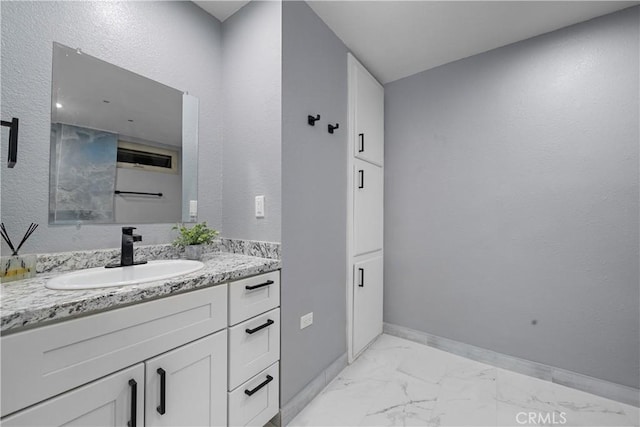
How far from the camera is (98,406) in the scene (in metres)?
0.80

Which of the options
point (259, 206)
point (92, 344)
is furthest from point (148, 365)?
point (259, 206)

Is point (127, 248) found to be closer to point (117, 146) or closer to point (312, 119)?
point (117, 146)

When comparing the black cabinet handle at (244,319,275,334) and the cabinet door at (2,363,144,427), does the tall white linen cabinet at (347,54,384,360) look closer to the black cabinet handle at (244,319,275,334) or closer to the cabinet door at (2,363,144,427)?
the black cabinet handle at (244,319,275,334)

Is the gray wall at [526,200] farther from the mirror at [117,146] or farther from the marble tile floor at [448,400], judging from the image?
the mirror at [117,146]

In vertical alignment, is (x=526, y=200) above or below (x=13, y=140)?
below

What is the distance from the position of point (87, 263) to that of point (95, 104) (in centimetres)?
77

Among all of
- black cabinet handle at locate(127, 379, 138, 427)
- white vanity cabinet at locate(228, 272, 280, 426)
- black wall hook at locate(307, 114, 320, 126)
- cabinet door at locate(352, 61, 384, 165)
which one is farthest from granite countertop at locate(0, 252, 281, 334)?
cabinet door at locate(352, 61, 384, 165)

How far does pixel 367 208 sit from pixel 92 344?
6.30 ft

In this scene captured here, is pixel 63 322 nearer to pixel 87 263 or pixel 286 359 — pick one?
pixel 87 263

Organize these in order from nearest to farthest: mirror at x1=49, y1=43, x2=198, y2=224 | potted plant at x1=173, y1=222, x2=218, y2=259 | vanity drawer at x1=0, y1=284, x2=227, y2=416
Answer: vanity drawer at x1=0, y1=284, x2=227, y2=416 < mirror at x1=49, y1=43, x2=198, y2=224 < potted plant at x1=173, y1=222, x2=218, y2=259

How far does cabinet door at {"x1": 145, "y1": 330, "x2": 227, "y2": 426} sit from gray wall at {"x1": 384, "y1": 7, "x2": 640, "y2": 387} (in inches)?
70.9

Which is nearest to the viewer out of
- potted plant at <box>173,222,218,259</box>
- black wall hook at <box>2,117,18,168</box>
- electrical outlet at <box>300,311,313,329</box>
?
black wall hook at <box>2,117,18,168</box>

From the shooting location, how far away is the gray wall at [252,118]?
4.86ft

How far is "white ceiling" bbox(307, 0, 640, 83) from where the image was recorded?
1653 millimetres
